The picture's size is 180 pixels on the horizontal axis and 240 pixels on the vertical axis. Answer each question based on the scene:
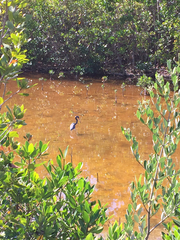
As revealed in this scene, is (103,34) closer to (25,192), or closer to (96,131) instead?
(96,131)

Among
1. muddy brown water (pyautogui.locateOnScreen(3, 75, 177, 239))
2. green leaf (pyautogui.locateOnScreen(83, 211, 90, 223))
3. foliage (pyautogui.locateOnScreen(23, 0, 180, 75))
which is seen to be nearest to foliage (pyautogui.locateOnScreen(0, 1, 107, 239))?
green leaf (pyautogui.locateOnScreen(83, 211, 90, 223))

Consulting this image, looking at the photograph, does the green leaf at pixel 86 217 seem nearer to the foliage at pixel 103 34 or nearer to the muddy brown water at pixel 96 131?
the muddy brown water at pixel 96 131

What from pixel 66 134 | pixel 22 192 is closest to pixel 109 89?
pixel 66 134

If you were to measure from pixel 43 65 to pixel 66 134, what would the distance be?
8206mm

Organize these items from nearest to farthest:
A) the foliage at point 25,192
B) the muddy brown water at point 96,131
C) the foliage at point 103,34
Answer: the foliage at point 25,192, the muddy brown water at point 96,131, the foliage at point 103,34

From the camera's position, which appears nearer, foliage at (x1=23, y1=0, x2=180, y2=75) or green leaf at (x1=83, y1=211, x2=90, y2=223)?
green leaf at (x1=83, y1=211, x2=90, y2=223)

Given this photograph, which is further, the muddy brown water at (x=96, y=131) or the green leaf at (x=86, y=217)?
the muddy brown water at (x=96, y=131)

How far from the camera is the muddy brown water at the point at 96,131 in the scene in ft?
14.1

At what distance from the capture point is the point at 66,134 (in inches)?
247

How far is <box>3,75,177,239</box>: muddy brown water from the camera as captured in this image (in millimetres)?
4309

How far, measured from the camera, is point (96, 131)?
6.49 meters

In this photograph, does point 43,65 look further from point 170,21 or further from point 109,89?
point 170,21

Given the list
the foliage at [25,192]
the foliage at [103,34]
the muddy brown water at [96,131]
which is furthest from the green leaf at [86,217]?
the foliage at [103,34]

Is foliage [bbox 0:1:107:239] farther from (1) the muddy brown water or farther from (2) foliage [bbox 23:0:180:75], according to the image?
(2) foliage [bbox 23:0:180:75]
